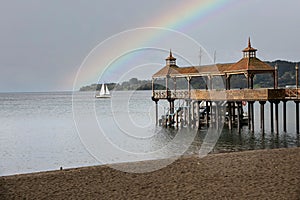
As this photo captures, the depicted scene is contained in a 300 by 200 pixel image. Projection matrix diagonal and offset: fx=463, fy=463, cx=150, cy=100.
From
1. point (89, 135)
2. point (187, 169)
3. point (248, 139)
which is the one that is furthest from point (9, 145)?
point (187, 169)

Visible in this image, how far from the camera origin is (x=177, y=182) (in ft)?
36.1

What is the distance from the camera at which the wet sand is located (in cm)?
977

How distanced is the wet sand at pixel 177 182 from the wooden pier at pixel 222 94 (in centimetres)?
2109

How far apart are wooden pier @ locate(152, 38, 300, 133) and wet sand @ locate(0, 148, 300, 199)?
2109 cm

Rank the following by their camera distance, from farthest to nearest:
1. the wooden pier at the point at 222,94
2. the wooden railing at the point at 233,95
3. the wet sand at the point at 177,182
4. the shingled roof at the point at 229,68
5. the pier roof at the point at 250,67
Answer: the shingled roof at the point at 229,68
the pier roof at the point at 250,67
the wooden pier at the point at 222,94
the wooden railing at the point at 233,95
the wet sand at the point at 177,182

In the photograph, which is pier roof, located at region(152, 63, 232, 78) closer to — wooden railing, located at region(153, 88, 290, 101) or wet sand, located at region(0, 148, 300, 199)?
wooden railing, located at region(153, 88, 290, 101)

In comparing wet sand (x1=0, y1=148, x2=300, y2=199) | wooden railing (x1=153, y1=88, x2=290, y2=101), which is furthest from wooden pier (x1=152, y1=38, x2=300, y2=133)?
wet sand (x1=0, y1=148, x2=300, y2=199)

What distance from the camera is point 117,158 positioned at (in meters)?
24.9

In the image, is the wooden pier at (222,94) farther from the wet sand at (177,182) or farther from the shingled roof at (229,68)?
the wet sand at (177,182)

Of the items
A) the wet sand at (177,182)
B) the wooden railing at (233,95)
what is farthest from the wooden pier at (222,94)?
the wet sand at (177,182)

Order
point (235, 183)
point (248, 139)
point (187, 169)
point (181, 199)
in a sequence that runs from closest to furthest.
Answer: point (181, 199)
point (235, 183)
point (187, 169)
point (248, 139)

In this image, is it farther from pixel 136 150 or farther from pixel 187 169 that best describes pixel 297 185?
pixel 136 150

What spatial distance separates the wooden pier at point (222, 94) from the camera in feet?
112

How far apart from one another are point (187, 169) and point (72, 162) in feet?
42.4
